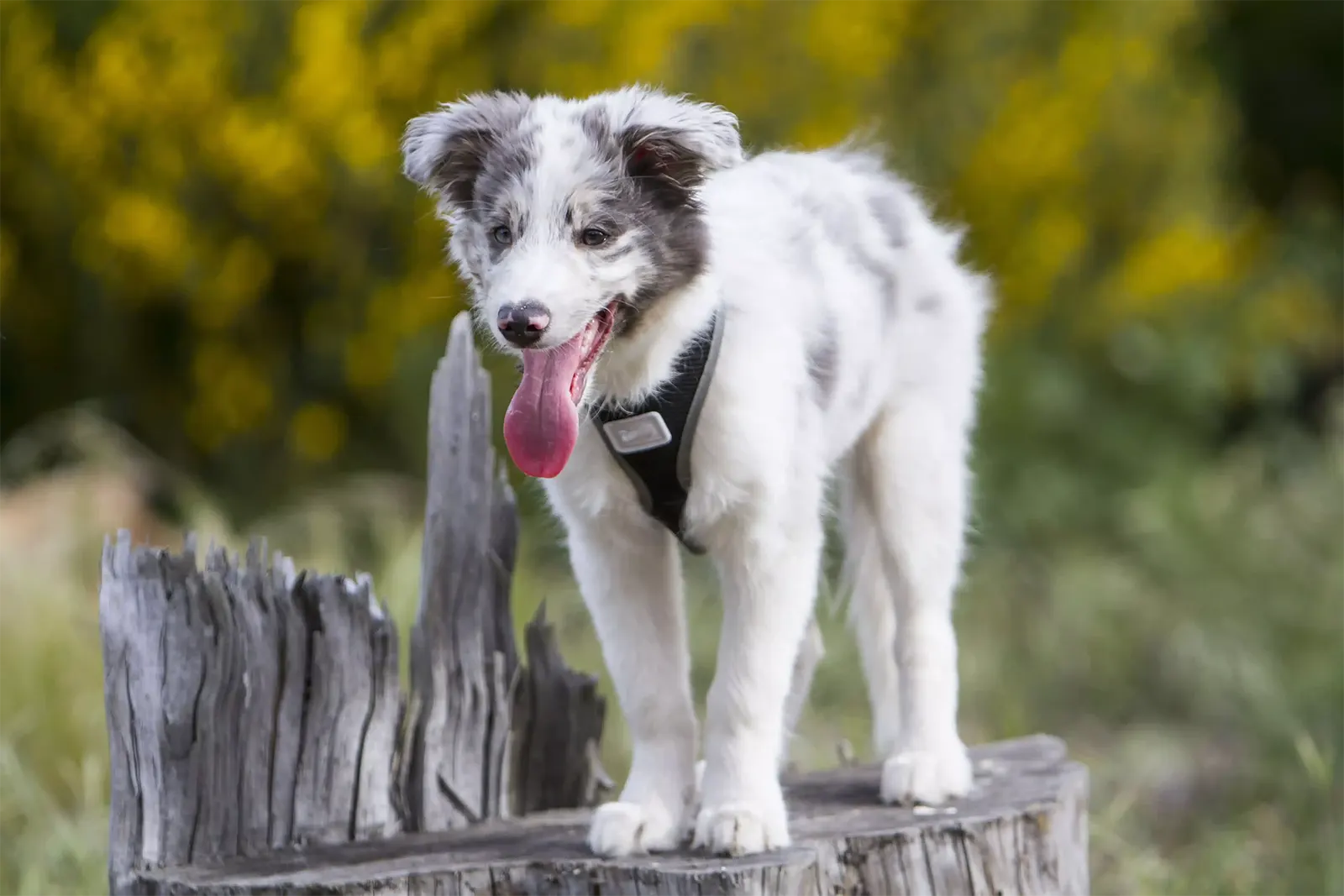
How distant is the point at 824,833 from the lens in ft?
11.7

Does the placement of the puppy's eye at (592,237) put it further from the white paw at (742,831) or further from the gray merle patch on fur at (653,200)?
the white paw at (742,831)

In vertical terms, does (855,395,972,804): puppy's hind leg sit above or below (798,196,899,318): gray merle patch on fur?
below

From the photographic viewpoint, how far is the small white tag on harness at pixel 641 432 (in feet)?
10.8

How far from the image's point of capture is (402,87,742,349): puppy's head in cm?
304

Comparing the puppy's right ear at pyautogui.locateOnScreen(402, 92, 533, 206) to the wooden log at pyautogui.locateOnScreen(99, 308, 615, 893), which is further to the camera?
the wooden log at pyautogui.locateOnScreen(99, 308, 615, 893)

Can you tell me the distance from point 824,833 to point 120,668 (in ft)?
5.27

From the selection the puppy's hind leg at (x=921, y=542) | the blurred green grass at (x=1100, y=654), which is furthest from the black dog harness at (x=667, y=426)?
the blurred green grass at (x=1100, y=654)

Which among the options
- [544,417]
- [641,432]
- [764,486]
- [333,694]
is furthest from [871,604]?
[544,417]

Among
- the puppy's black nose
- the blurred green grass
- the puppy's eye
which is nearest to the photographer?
the puppy's black nose

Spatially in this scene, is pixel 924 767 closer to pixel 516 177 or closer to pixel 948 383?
pixel 948 383

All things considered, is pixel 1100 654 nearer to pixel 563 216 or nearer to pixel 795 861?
pixel 795 861

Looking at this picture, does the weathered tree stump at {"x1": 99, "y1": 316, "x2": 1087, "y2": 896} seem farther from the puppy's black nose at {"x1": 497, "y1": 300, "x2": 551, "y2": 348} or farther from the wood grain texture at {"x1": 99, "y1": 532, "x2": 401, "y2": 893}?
the puppy's black nose at {"x1": 497, "y1": 300, "x2": 551, "y2": 348}

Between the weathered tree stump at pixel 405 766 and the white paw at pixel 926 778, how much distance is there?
0.17 ft

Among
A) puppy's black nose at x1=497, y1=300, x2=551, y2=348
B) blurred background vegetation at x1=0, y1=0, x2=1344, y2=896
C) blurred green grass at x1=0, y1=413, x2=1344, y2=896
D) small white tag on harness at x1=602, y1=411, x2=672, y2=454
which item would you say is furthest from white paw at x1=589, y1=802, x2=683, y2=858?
blurred background vegetation at x1=0, y1=0, x2=1344, y2=896
